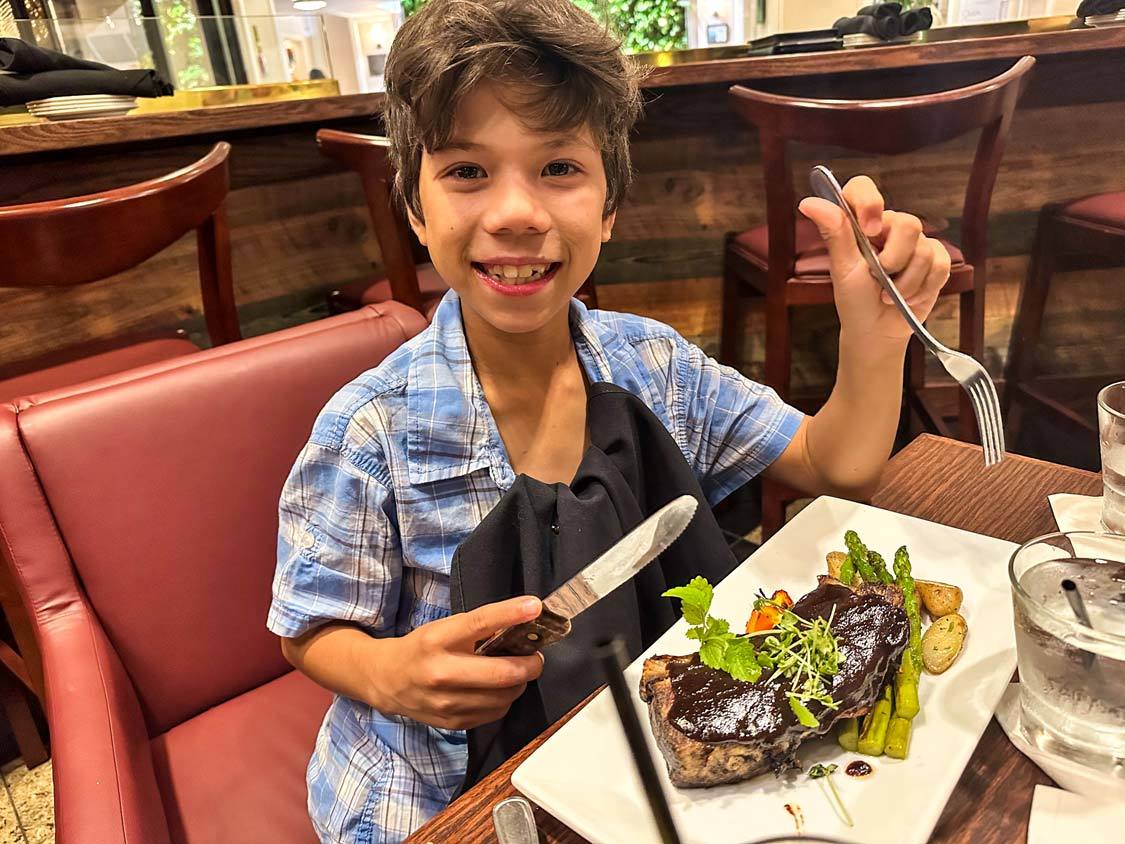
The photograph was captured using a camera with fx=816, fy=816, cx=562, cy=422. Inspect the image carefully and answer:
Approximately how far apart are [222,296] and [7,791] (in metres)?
1.33

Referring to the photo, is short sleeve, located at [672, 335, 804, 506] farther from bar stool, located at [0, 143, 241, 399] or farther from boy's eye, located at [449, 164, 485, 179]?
bar stool, located at [0, 143, 241, 399]

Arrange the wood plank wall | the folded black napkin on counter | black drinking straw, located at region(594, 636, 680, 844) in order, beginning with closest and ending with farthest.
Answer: black drinking straw, located at region(594, 636, 680, 844) < the wood plank wall < the folded black napkin on counter

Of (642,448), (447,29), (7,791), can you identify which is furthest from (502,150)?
(7,791)

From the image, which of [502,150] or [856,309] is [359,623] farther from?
[856,309]

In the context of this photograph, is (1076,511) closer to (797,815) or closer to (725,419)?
(725,419)

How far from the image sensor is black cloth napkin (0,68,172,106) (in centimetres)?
215

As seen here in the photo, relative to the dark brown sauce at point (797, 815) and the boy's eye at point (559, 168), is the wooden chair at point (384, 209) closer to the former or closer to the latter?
the boy's eye at point (559, 168)

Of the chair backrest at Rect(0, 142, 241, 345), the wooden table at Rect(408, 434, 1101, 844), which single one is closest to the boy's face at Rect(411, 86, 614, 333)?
the wooden table at Rect(408, 434, 1101, 844)

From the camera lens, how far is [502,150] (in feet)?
3.08

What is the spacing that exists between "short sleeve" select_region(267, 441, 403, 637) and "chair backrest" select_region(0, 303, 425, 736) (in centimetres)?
25

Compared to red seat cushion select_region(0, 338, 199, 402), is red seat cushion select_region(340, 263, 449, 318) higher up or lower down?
lower down

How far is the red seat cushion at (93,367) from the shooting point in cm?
170

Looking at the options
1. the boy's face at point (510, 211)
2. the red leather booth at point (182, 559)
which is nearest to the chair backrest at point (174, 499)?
the red leather booth at point (182, 559)

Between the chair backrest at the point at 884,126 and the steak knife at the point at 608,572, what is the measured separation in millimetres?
1551
